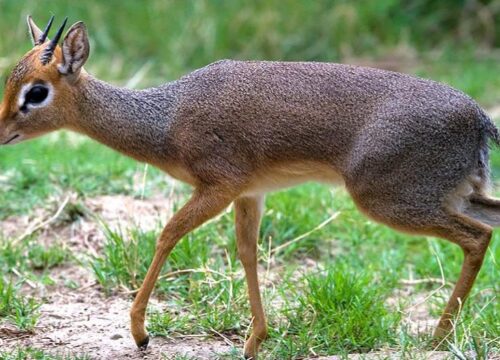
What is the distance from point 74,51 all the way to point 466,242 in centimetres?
206

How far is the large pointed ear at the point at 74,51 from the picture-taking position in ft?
15.9

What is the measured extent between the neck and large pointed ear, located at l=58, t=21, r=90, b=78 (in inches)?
5.2

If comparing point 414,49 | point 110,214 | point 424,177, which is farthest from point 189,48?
point 424,177

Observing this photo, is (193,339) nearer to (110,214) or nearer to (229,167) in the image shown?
(229,167)

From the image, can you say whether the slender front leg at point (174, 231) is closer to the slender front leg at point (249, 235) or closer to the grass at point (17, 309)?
the slender front leg at point (249, 235)

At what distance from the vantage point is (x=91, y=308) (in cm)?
554

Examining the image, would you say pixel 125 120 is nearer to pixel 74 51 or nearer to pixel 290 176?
pixel 74 51

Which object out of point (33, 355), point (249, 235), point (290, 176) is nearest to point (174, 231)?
point (249, 235)

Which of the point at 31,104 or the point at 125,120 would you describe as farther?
the point at 125,120

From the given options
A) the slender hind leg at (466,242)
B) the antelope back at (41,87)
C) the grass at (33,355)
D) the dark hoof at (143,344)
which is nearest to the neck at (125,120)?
the antelope back at (41,87)

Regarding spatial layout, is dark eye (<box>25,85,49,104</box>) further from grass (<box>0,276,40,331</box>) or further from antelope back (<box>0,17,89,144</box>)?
grass (<box>0,276,40,331</box>)

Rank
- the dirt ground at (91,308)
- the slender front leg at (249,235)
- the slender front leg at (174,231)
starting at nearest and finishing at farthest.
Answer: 1. the slender front leg at (174,231)
2. the dirt ground at (91,308)
3. the slender front leg at (249,235)

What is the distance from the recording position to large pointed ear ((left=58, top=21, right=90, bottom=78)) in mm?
4855

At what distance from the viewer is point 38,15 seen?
36.7 feet
